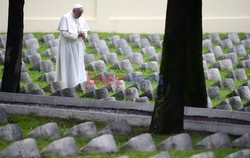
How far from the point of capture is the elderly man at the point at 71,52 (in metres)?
21.5

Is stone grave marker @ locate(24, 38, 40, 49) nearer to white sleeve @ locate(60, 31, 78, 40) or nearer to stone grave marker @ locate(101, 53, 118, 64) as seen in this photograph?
stone grave marker @ locate(101, 53, 118, 64)

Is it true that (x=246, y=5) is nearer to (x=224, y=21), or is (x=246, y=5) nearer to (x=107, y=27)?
(x=224, y=21)

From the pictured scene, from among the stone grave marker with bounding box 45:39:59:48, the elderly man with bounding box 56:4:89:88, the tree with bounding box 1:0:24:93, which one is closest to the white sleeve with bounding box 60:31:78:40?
the elderly man with bounding box 56:4:89:88

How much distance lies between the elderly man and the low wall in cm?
707

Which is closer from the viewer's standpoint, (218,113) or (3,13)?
(218,113)

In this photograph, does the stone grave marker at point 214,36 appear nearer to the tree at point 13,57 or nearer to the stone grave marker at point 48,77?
the stone grave marker at point 48,77

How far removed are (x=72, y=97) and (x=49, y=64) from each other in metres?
5.16

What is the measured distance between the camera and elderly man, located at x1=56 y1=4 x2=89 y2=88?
848 inches

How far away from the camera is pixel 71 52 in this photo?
Result: 21.7 meters

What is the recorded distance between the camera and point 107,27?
29.0m

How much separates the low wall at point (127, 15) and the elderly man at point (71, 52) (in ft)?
23.2

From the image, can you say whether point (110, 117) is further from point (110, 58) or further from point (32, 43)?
point (32, 43)

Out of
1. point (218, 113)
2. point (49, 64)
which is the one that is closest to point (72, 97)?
point (218, 113)

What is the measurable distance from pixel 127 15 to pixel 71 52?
24.3 ft
